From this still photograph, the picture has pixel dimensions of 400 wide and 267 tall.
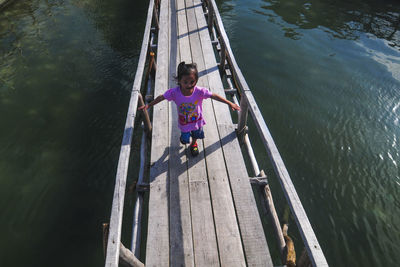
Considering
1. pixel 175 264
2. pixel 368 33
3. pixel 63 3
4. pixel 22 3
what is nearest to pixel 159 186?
pixel 175 264

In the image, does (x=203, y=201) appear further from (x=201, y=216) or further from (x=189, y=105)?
(x=189, y=105)

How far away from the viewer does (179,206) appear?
3.17m

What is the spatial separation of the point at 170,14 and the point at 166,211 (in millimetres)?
8305

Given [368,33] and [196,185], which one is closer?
[196,185]

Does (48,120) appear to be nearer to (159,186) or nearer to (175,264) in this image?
(159,186)

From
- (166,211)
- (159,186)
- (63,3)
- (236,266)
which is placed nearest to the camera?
(236,266)

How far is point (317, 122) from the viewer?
7.20m

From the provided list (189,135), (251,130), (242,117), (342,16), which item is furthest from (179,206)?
(342,16)

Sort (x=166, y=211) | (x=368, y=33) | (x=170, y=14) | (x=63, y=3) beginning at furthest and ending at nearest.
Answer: (x=63, y=3) → (x=368, y=33) → (x=170, y=14) → (x=166, y=211)

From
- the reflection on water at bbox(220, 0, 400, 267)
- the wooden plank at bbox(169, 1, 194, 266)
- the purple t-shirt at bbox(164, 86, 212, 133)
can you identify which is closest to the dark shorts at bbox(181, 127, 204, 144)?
the purple t-shirt at bbox(164, 86, 212, 133)

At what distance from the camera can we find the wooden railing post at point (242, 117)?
4088 mm

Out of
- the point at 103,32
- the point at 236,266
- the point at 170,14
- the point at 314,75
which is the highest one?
the point at 170,14

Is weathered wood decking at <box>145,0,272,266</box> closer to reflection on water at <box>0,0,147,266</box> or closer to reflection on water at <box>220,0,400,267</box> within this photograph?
reflection on water at <box>220,0,400,267</box>

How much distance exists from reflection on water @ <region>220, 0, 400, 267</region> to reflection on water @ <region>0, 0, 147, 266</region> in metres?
4.70
